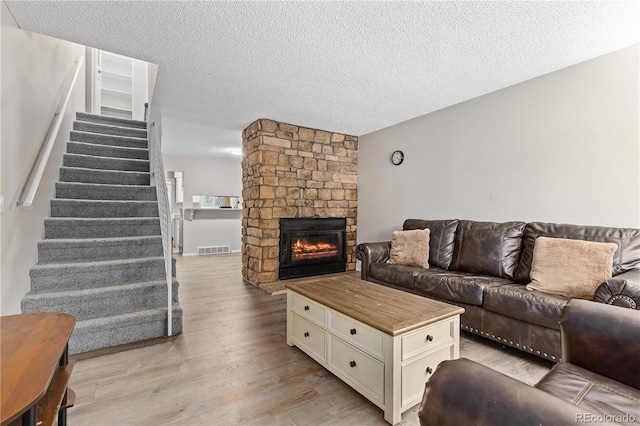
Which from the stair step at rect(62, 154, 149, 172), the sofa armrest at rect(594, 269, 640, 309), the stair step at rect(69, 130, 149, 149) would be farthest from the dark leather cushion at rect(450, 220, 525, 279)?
the stair step at rect(69, 130, 149, 149)

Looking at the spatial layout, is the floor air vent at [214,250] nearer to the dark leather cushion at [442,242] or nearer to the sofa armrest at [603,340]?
the dark leather cushion at [442,242]

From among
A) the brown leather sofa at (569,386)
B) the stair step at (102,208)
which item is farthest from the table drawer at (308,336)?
the stair step at (102,208)

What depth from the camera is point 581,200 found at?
8.45 feet

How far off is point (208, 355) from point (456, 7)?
2.89 metres

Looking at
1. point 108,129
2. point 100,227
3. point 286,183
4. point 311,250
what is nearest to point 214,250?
point 311,250

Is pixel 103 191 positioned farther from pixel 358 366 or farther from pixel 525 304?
pixel 525 304

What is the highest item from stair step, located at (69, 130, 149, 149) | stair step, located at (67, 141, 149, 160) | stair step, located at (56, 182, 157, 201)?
stair step, located at (69, 130, 149, 149)

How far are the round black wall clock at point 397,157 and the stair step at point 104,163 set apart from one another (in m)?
3.46

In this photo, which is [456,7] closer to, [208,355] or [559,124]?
[559,124]

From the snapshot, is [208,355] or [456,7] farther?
[208,355]

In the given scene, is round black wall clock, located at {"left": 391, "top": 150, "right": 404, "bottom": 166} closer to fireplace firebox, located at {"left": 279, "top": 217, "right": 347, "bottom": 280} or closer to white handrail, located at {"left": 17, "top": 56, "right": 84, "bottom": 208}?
fireplace firebox, located at {"left": 279, "top": 217, "right": 347, "bottom": 280}

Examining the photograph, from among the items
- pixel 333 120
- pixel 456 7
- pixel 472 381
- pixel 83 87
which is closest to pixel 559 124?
pixel 456 7

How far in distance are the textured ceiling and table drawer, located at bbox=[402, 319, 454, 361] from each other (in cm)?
195

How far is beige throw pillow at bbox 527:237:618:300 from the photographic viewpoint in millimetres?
2006
